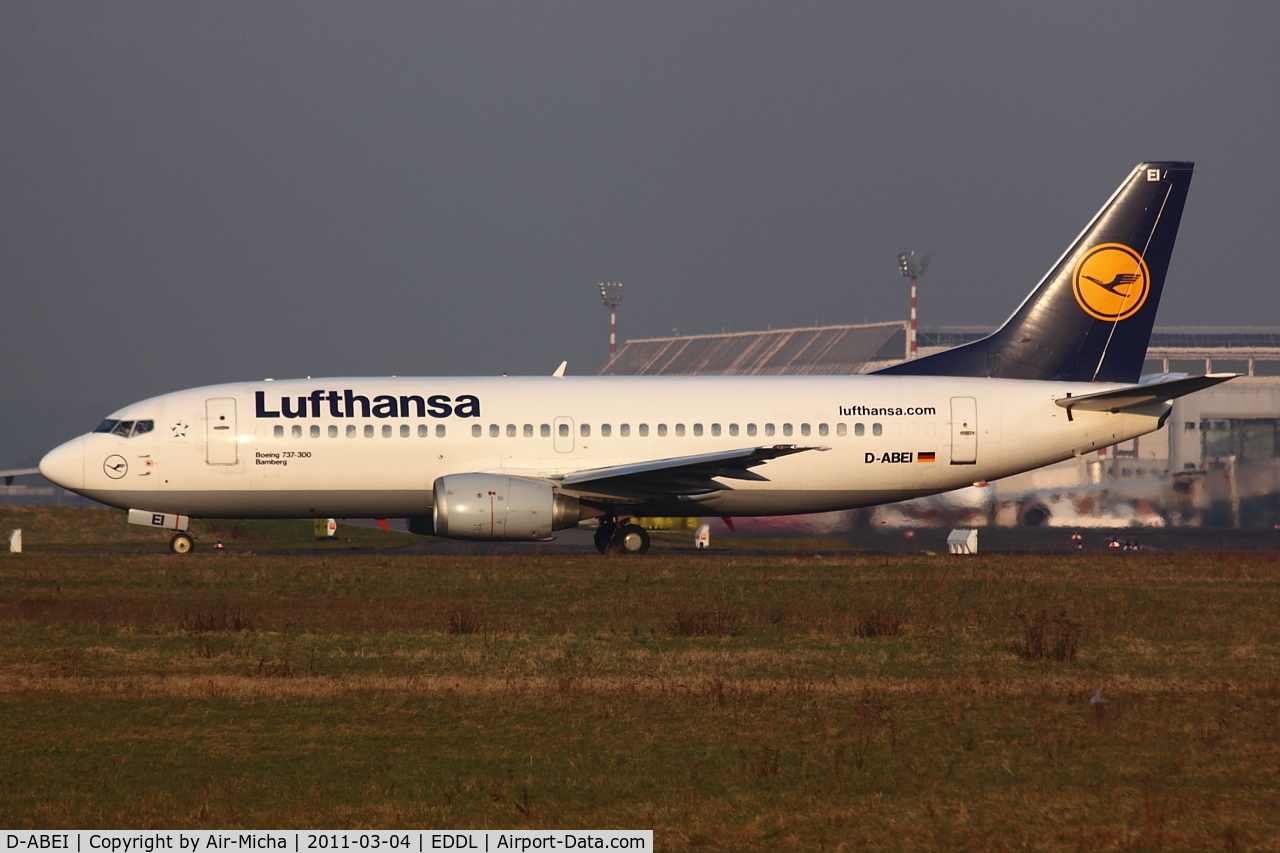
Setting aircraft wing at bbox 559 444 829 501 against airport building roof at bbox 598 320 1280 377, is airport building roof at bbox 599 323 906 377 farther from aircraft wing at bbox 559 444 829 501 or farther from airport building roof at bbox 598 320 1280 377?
aircraft wing at bbox 559 444 829 501

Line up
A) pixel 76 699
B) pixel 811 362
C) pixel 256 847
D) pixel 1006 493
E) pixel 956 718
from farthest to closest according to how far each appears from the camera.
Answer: pixel 811 362 → pixel 1006 493 → pixel 76 699 → pixel 956 718 → pixel 256 847

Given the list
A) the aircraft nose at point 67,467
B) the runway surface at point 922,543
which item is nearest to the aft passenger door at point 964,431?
the runway surface at point 922,543

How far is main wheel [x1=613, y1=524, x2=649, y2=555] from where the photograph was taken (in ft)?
94.6

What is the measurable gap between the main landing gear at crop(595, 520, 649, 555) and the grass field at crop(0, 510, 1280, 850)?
7095 mm

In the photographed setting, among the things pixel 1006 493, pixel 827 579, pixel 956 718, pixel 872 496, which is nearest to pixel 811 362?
pixel 1006 493

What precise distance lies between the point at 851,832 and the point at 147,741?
546cm

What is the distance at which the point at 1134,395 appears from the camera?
27.6 m

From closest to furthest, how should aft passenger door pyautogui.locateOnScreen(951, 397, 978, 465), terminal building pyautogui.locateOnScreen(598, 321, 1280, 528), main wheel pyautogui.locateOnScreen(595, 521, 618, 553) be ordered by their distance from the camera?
aft passenger door pyautogui.locateOnScreen(951, 397, 978, 465), main wheel pyautogui.locateOnScreen(595, 521, 618, 553), terminal building pyautogui.locateOnScreen(598, 321, 1280, 528)

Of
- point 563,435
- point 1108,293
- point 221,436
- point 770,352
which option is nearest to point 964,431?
point 1108,293

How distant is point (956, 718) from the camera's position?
36.3ft

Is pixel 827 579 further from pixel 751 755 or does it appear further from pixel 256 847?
pixel 256 847

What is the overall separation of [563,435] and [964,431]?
8.34 meters

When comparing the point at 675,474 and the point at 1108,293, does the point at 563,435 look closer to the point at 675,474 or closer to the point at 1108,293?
the point at 675,474
